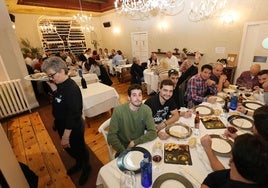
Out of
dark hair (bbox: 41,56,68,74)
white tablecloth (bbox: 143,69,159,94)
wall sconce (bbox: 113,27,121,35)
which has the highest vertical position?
wall sconce (bbox: 113,27,121,35)

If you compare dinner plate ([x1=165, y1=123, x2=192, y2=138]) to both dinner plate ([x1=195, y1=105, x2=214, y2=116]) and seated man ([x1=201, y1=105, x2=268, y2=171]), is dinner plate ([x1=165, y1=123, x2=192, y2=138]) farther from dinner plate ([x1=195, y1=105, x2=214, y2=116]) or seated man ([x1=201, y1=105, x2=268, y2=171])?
dinner plate ([x1=195, y1=105, x2=214, y2=116])

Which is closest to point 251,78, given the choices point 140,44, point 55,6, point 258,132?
point 258,132

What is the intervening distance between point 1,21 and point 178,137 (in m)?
4.44

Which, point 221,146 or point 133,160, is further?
point 221,146

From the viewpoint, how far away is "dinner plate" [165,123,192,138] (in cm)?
136

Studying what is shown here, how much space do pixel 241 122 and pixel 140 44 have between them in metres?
6.43

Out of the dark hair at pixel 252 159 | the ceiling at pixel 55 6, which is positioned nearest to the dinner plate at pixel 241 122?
the dark hair at pixel 252 159

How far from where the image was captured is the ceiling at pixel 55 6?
588cm

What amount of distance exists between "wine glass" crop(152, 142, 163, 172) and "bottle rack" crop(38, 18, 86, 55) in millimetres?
8164

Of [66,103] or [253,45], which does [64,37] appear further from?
[253,45]

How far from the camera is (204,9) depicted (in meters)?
4.58

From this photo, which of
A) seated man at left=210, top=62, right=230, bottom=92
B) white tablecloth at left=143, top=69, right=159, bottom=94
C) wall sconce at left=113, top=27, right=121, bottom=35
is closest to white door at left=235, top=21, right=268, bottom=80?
seated man at left=210, top=62, right=230, bottom=92

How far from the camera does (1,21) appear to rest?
3338mm

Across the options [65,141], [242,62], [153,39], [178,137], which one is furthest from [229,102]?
[153,39]
